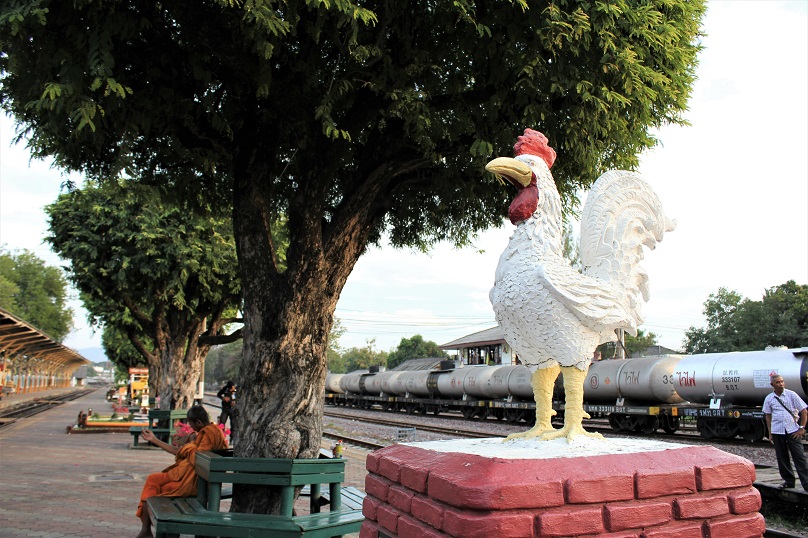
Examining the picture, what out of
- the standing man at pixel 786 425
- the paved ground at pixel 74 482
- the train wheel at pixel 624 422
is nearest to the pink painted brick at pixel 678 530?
the paved ground at pixel 74 482

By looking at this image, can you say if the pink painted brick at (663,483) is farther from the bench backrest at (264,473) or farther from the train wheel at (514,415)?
the train wheel at (514,415)

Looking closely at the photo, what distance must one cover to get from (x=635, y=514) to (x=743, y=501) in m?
0.65

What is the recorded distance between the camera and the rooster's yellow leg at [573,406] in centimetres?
282

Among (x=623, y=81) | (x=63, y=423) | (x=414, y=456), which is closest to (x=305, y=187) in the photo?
(x=623, y=81)

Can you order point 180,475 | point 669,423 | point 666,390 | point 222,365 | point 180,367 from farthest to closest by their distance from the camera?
point 222,365
point 180,367
point 669,423
point 666,390
point 180,475

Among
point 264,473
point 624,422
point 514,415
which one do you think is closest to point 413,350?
point 514,415

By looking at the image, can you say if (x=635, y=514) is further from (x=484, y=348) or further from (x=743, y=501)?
(x=484, y=348)

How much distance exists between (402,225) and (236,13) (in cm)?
449

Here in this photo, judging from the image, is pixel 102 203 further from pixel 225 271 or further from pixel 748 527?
pixel 748 527

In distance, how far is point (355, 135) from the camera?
688 centimetres

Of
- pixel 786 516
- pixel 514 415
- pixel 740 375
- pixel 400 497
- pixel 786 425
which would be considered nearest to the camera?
pixel 400 497

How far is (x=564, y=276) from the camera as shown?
288 centimetres

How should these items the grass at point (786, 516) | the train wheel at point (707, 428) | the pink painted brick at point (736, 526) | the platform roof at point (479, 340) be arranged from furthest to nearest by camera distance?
1. the platform roof at point (479, 340)
2. the train wheel at point (707, 428)
3. the grass at point (786, 516)
4. the pink painted brick at point (736, 526)

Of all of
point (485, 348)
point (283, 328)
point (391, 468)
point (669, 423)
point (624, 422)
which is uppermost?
point (485, 348)
